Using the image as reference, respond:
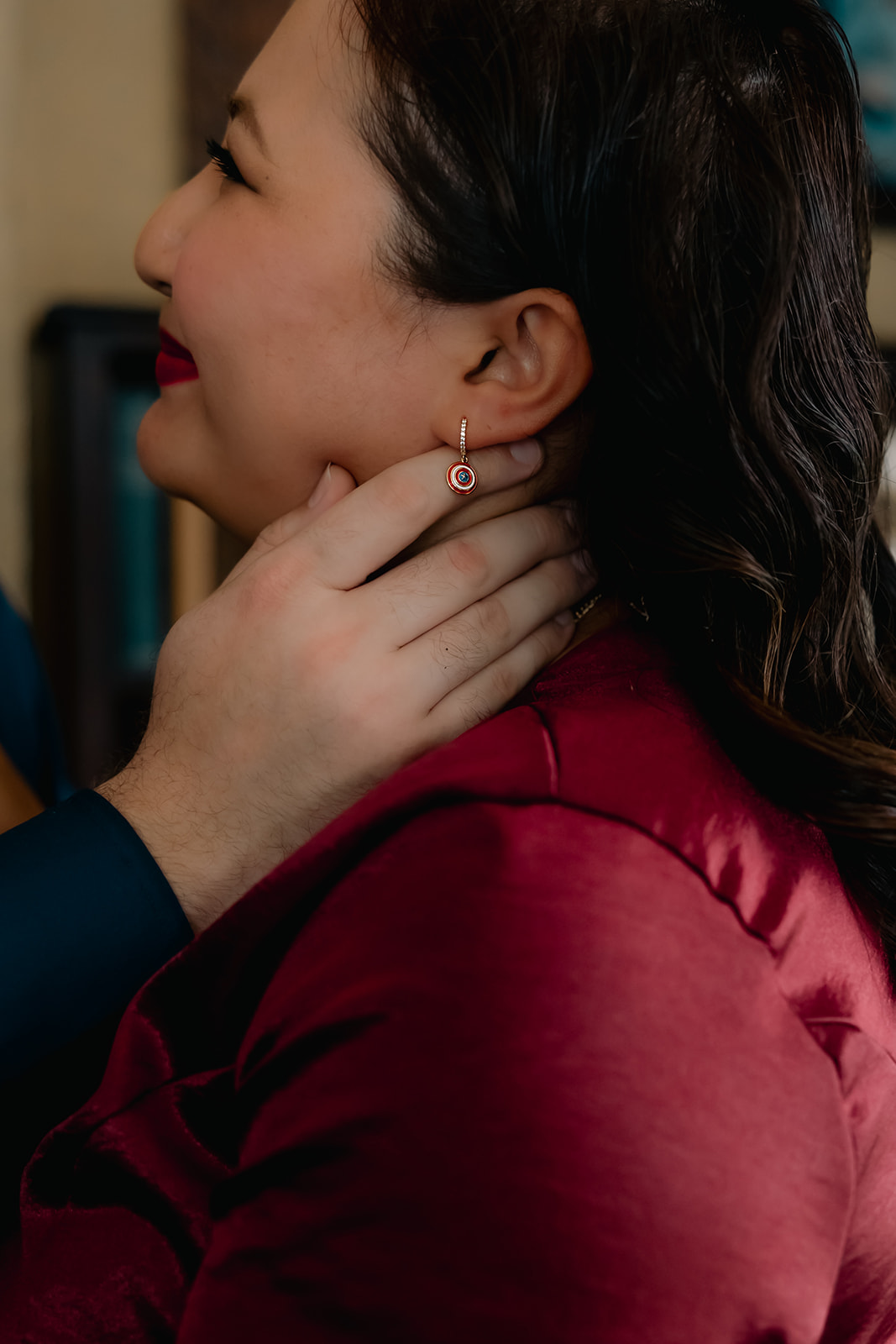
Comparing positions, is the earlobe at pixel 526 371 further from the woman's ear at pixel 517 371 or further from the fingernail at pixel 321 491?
the fingernail at pixel 321 491

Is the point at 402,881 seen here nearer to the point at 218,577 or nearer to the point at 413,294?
the point at 413,294

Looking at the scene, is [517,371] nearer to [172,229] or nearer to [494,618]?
[494,618]

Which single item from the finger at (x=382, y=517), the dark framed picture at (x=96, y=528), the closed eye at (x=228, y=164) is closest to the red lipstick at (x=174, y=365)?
the closed eye at (x=228, y=164)

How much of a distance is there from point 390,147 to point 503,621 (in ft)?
1.23

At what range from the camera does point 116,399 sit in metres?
1.99

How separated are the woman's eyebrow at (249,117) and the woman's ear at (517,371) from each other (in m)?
0.22

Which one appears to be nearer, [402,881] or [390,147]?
[402,881]

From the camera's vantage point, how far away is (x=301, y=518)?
882mm

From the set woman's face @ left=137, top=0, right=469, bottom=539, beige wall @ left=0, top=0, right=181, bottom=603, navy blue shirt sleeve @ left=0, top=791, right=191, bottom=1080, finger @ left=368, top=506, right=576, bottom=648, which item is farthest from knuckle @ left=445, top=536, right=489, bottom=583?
beige wall @ left=0, top=0, right=181, bottom=603

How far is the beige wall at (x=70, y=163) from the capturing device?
204cm

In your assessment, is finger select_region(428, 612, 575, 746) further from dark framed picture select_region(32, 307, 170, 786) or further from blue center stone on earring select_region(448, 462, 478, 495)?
dark framed picture select_region(32, 307, 170, 786)

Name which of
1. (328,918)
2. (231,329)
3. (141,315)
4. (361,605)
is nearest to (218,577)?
(141,315)

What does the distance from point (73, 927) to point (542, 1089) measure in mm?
405

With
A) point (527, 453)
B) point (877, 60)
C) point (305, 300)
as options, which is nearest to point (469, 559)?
point (527, 453)
